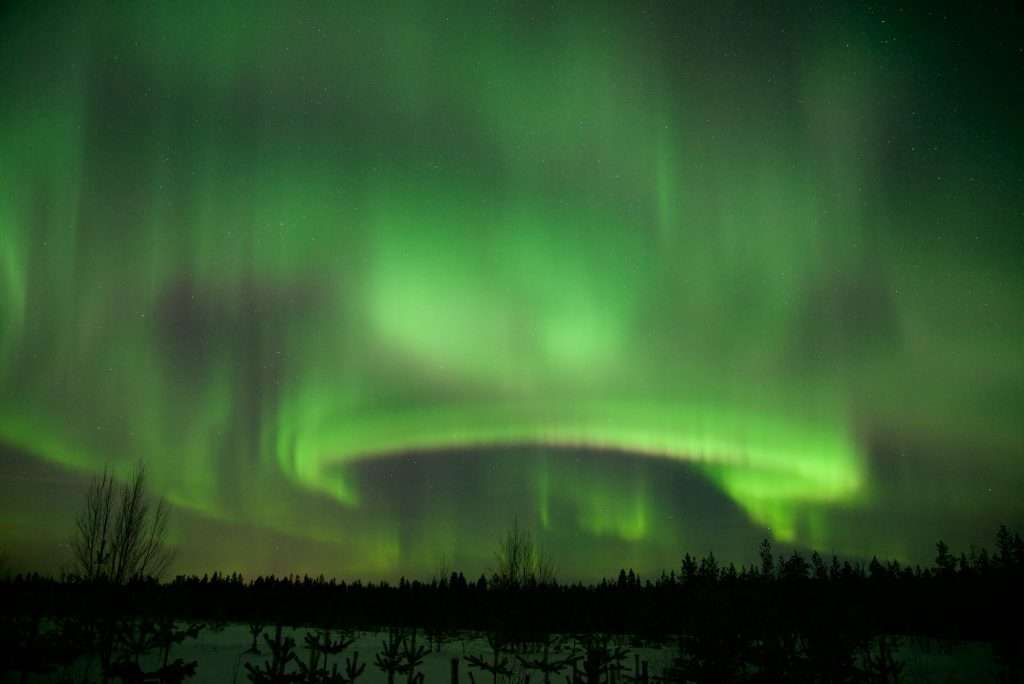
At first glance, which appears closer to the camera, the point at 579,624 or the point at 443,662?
the point at 443,662

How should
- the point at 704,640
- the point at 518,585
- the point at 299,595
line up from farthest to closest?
the point at 299,595 < the point at 518,585 < the point at 704,640

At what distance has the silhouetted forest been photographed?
21375mm

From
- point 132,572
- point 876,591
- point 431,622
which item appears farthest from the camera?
point 876,591

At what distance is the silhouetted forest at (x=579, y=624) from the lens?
21.4 metres

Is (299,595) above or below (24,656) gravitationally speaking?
below

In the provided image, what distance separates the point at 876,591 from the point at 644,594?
111 feet

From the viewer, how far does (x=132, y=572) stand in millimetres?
30609

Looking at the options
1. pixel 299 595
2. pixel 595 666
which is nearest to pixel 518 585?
pixel 595 666

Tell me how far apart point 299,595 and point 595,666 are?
10824 cm

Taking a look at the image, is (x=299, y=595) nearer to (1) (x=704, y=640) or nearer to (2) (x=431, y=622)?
(2) (x=431, y=622)

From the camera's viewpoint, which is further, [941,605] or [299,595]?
[299,595]

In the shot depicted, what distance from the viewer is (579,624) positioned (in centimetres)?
7119

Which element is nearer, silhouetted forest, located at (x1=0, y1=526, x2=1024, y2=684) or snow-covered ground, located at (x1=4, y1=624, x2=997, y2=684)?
silhouetted forest, located at (x1=0, y1=526, x2=1024, y2=684)

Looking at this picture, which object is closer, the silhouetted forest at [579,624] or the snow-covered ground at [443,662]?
the silhouetted forest at [579,624]
